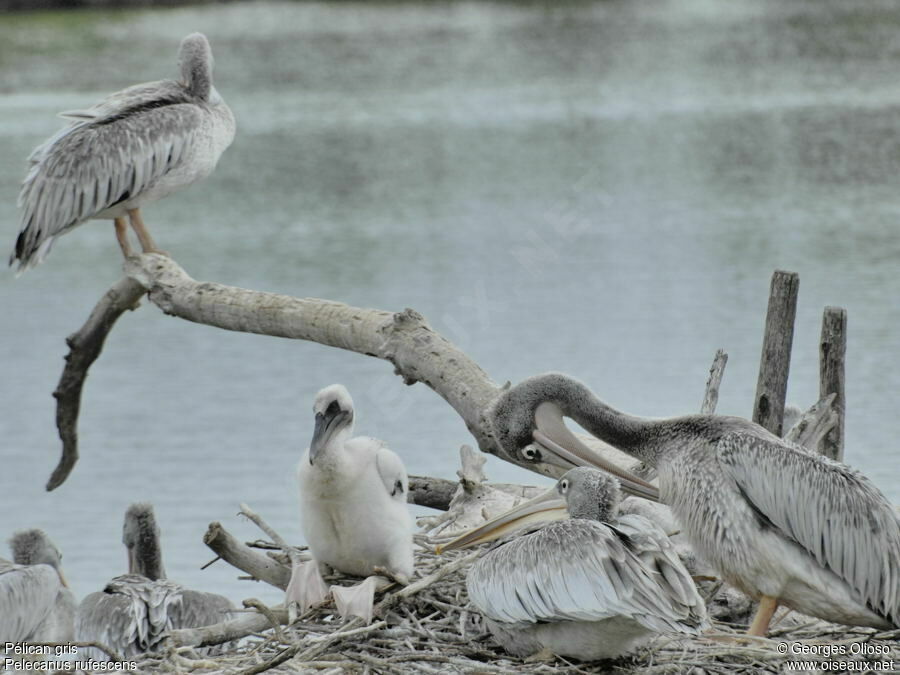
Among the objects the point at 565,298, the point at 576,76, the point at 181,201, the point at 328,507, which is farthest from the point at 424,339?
the point at 576,76

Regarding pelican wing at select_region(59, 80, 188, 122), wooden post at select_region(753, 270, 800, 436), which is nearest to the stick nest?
wooden post at select_region(753, 270, 800, 436)

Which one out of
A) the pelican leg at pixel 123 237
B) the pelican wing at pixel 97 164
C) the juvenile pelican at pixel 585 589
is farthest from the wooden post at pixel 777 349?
the pelican wing at pixel 97 164

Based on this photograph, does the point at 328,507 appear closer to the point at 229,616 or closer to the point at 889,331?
the point at 229,616

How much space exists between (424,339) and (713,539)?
1840 mm

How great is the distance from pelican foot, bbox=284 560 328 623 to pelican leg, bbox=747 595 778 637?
4.79 feet

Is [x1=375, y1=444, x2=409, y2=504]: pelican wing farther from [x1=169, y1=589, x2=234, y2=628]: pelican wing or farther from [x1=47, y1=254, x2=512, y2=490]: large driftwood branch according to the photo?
[x1=169, y1=589, x2=234, y2=628]: pelican wing

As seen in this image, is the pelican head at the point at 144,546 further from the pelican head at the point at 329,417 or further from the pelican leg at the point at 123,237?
the pelican head at the point at 329,417

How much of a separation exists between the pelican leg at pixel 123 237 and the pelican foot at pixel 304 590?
2.72m

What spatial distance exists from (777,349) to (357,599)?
247cm

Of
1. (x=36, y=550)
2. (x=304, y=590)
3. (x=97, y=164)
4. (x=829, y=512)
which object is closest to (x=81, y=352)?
(x=36, y=550)

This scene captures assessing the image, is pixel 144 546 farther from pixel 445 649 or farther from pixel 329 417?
pixel 445 649

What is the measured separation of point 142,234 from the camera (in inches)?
328

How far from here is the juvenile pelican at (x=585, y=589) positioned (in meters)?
4.50

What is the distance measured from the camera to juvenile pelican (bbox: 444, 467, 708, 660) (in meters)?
4.50
